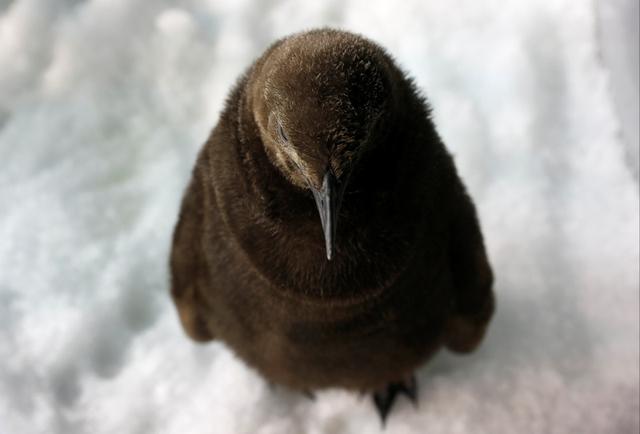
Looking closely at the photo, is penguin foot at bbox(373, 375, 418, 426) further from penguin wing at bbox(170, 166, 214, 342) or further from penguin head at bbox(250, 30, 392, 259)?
penguin head at bbox(250, 30, 392, 259)

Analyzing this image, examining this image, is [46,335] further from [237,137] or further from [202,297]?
[237,137]

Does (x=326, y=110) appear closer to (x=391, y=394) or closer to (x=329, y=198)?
(x=329, y=198)

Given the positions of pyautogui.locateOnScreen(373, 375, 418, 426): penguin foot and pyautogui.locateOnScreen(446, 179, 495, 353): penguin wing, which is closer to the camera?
pyautogui.locateOnScreen(446, 179, 495, 353): penguin wing

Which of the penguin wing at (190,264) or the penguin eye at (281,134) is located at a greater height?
the penguin eye at (281,134)

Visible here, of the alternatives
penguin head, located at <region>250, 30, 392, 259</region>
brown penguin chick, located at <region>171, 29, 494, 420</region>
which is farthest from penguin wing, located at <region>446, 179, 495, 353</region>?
penguin head, located at <region>250, 30, 392, 259</region>

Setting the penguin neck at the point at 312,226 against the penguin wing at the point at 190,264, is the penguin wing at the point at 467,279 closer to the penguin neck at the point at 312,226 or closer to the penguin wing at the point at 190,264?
the penguin neck at the point at 312,226

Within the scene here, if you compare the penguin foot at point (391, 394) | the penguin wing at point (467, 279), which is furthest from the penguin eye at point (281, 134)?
the penguin foot at point (391, 394)

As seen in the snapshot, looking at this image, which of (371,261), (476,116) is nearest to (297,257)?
(371,261)
